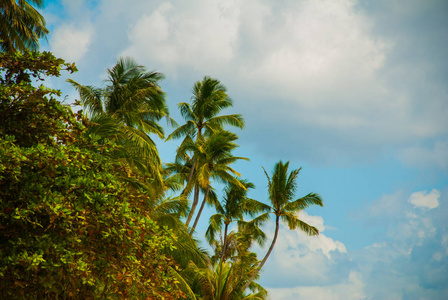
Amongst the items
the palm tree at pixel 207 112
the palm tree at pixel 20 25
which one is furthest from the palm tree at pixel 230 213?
the palm tree at pixel 20 25

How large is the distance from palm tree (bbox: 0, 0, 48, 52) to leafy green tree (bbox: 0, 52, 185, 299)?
10197 mm

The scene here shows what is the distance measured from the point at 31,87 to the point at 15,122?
0.68m

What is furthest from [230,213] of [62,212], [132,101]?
[62,212]

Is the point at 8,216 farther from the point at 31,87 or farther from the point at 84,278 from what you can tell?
the point at 31,87

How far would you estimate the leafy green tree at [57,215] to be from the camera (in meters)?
6.66

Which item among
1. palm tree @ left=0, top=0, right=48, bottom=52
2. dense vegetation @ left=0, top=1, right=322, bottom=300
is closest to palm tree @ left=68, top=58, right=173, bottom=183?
palm tree @ left=0, top=0, right=48, bottom=52

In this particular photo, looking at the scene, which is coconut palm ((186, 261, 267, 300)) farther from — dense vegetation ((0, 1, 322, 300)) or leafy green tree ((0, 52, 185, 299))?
leafy green tree ((0, 52, 185, 299))

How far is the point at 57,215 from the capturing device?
6492mm

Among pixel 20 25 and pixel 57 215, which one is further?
pixel 20 25

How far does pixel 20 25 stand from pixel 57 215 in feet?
46.5

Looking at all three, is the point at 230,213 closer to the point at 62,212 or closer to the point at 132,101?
the point at 132,101

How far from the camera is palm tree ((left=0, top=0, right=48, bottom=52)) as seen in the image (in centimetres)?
1733

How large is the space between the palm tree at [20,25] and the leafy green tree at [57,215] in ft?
33.5

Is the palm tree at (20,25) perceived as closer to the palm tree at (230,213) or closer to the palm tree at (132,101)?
the palm tree at (132,101)
